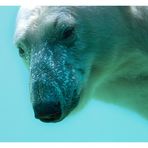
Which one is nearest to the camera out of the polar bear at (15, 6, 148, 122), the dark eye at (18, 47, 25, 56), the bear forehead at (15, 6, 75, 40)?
the polar bear at (15, 6, 148, 122)

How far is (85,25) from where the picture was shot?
3803 mm

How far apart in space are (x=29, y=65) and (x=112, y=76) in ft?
1.86

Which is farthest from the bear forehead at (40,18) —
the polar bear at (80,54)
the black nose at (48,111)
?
the black nose at (48,111)

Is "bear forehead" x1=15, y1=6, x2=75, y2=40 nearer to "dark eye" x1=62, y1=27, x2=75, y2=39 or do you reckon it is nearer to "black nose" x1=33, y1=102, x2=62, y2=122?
"dark eye" x1=62, y1=27, x2=75, y2=39

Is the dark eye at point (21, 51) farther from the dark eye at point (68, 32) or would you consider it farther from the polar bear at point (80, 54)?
the dark eye at point (68, 32)

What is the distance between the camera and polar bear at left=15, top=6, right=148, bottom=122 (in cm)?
353

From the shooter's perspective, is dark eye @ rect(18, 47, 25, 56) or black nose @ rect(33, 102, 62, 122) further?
dark eye @ rect(18, 47, 25, 56)

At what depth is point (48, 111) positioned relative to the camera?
3.41 metres

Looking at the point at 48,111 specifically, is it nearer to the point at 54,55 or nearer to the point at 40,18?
the point at 54,55

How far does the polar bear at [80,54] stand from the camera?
353cm

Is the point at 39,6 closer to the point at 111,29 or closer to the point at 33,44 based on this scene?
the point at 33,44

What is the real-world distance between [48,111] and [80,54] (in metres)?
0.54

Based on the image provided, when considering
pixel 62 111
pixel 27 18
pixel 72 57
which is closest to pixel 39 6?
pixel 27 18

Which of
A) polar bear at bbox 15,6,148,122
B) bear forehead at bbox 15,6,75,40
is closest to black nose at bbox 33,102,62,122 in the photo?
polar bear at bbox 15,6,148,122
